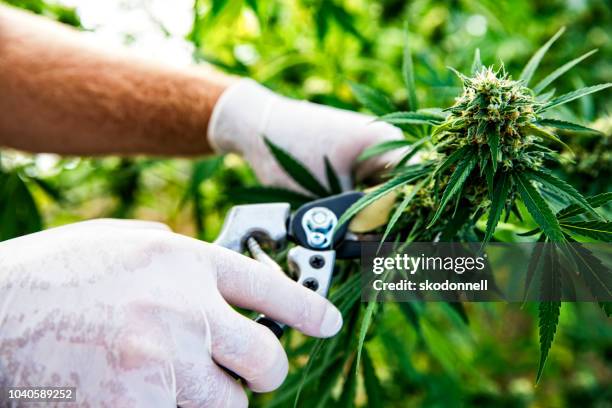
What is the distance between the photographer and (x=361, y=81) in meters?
1.79

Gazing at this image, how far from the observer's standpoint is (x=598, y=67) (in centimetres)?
193

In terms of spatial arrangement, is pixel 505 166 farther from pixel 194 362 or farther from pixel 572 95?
pixel 194 362

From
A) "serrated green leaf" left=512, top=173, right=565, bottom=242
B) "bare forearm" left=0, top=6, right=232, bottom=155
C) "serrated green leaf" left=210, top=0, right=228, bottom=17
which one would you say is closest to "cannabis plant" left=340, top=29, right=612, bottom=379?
"serrated green leaf" left=512, top=173, right=565, bottom=242

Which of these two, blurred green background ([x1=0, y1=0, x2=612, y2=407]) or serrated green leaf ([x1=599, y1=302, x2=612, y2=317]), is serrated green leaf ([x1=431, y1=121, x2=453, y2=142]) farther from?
blurred green background ([x1=0, y1=0, x2=612, y2=407])

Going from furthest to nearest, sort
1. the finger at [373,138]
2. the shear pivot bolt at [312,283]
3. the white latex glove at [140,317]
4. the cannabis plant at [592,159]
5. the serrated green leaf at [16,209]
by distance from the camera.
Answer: the serrated green leaf at [16,209], the finger at [373,138], the cannabis plant at [592,159], the shear pivot bolt at [312,283], the white latex glove at [140,317]

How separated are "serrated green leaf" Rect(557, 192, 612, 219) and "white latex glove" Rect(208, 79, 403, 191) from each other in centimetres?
45

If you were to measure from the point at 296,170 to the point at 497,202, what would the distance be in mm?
415

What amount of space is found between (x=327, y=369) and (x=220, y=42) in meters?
1.15

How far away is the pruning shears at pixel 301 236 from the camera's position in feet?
2.61

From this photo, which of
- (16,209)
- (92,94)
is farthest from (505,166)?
(16,209)

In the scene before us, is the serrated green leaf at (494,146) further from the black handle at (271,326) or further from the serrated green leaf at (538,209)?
the black handle at (271,326)

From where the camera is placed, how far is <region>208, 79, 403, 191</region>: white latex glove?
115cm

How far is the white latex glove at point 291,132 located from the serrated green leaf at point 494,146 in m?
0.47

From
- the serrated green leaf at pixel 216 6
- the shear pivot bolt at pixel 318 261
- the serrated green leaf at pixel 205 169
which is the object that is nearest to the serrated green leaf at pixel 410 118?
the shear pivot bolt at pixel 318 261
